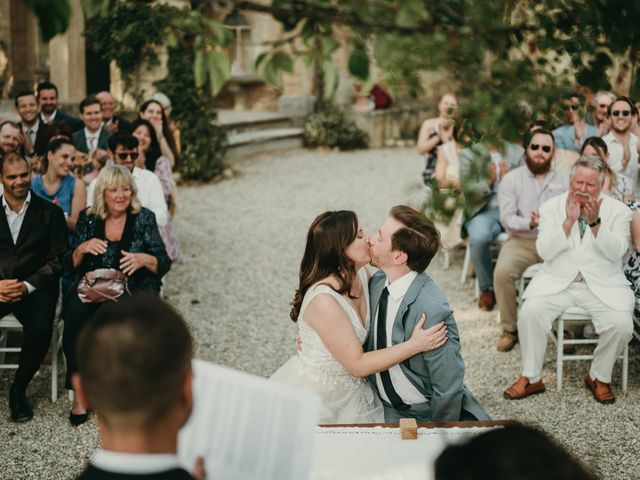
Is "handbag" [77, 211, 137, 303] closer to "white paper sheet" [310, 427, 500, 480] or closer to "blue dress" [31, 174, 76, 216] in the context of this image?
"blue dress" [31, 174, 76, 216]

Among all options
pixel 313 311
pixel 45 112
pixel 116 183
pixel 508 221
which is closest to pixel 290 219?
pixel 45 112

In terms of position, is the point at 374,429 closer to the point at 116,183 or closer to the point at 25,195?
the point at 116,183

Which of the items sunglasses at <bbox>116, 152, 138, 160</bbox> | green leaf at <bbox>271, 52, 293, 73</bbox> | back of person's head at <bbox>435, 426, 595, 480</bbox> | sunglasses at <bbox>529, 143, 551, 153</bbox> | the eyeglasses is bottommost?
sunglasses at <bbox>116, 152, 138, 160</bbox>

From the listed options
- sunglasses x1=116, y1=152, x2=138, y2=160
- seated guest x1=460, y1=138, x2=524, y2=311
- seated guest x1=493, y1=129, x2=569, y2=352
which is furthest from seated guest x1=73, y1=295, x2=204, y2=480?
seated guest x1=460, y1=138, x2=524, y2=311

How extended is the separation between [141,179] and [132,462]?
5.21m

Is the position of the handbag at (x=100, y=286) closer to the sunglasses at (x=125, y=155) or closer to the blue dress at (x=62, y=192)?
the blue dress at (x=62, y=192)

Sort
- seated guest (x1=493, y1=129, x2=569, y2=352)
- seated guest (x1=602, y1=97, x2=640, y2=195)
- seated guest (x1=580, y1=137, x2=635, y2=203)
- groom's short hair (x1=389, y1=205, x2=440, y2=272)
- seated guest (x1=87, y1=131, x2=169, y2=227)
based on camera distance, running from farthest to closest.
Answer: seated guest (x1=602, y1=97, x2=640, y2=195), seated guest (x1=87, y1=131, x2=169, y2=227), seated guest (x1=493, y1=129, x2=569, y2=352), seated guest (x1=580, y1=137, x2=635, y2=203), groom's short hair (x1=389, y1=205, x2=440, y2=272)

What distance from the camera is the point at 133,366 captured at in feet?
5.41

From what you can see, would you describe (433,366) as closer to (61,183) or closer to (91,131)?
(61,183)

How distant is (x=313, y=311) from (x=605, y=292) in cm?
252

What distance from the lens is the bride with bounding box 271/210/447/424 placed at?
3.78 metres

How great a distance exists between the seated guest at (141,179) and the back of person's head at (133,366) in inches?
198

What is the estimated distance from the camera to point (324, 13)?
182 centimetres

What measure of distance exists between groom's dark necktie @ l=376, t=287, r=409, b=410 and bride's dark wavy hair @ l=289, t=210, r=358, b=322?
174 millimetres
